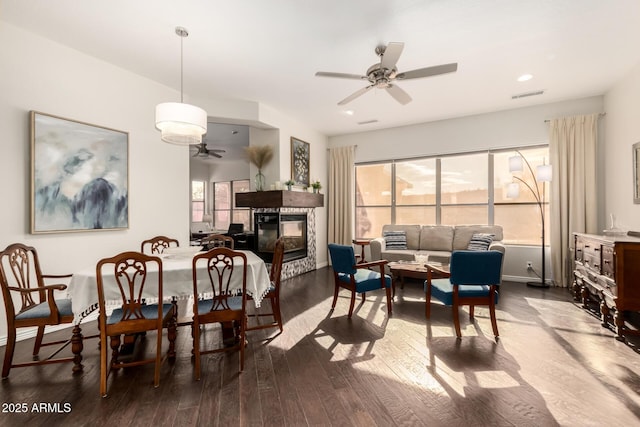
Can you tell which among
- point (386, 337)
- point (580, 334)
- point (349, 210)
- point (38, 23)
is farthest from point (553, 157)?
point (38, 23)

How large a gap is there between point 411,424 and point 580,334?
7.94ft

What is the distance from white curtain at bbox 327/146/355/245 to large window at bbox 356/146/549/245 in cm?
36


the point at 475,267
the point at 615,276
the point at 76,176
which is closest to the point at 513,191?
the point at 615,276

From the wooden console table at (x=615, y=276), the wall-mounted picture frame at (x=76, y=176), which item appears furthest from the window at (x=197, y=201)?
the wooden console table at (x=615, y=276)

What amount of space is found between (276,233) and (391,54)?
11.8ft

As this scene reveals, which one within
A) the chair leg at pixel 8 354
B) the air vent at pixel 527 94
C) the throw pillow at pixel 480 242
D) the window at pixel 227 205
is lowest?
the chair leg at pixel 8 354

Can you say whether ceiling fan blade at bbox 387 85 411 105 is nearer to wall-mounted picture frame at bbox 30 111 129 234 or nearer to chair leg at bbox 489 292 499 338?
chair leg at bbox 489 292 499 338

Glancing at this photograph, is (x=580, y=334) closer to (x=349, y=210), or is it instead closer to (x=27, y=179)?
(x=349, y=210)

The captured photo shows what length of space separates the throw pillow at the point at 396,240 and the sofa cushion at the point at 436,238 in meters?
0.35

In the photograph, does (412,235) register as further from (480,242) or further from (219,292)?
(219,292)

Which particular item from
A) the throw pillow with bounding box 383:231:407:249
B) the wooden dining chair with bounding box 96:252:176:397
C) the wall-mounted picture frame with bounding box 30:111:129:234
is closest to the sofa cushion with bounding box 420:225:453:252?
the throw pillow with bounding box 383:231:407:249

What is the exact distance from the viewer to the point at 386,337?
3.00 meters

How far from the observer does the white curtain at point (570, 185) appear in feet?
15.3

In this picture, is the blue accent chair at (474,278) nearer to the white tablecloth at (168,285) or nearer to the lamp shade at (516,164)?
the white tablecloth at (168,285)
